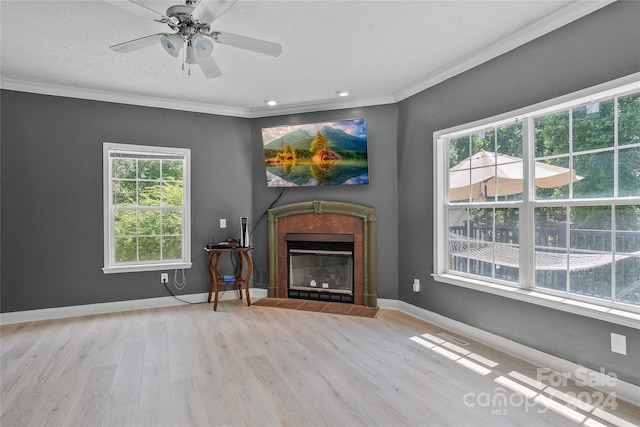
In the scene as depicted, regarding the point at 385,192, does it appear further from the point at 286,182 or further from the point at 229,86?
the point at 229,86

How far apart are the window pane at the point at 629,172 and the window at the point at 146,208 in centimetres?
430

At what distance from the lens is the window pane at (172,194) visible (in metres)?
Answer: 4.41

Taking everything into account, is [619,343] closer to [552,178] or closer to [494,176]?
[552,178]

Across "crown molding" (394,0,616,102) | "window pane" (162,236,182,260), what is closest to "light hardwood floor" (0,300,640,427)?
"window pane" (162,236,182,260)

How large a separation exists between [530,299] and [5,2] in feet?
13.9

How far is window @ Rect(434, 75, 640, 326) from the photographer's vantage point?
2244 millimetres

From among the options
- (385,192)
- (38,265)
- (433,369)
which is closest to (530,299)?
(433,369)

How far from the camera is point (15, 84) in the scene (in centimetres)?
367

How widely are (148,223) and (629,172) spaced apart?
4.67 m

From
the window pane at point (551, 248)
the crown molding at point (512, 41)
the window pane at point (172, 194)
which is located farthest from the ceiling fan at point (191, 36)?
the window pane at point (551, 248)

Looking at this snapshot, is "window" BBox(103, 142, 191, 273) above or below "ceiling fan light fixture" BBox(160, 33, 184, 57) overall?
below

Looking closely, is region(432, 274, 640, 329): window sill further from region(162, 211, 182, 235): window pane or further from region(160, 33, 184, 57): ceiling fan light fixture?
region(162, 211, 182, 235): window pane

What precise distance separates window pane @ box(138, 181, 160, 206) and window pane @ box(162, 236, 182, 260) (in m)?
0.48

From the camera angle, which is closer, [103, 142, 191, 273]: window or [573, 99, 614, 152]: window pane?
[573, 99, 614, 152]: window pane
